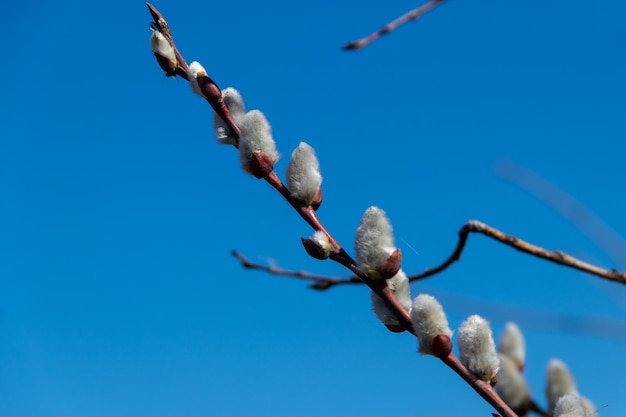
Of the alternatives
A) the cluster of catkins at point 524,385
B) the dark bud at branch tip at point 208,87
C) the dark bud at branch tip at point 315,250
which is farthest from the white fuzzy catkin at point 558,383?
the dark bud at branch tip at point 208,87

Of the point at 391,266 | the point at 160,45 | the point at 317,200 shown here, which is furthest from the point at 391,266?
the point at 160,45

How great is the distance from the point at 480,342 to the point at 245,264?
51 cm

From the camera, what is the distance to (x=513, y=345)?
4.92 ft

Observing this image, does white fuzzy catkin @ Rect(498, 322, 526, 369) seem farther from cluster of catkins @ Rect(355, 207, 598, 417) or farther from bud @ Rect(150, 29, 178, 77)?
bud @ Rect(150, 29, 178, 77)

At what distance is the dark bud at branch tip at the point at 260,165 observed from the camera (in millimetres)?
796

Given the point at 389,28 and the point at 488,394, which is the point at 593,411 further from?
the point at 389,28

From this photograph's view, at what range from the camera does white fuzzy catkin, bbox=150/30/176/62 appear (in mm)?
812

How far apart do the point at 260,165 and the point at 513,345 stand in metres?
0.91

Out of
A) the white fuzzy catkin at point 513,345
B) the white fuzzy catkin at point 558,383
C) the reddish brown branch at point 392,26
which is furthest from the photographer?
the white fuzzy catkin at point 513,345

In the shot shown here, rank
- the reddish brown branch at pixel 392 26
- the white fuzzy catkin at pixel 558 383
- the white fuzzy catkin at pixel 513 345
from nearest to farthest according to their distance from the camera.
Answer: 1. the reddish brown branch at pixel 392 26
2. the white fuzzy catkin at pixel 558 383
3. the white fuzzy catkin at pixel 513 345

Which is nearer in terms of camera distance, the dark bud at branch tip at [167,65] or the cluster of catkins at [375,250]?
the cluster of catkins at [375,250]

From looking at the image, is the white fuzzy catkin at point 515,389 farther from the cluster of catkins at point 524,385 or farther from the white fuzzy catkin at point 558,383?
the white fuzzy catkin at point 558,383

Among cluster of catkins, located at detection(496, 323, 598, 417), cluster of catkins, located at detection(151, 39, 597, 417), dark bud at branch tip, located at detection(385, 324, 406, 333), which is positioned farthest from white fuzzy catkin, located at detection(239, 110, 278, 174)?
cluster of catkins, located at detection(496, 323, 598, 417)

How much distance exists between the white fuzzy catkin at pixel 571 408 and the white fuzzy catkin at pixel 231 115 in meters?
0.44
